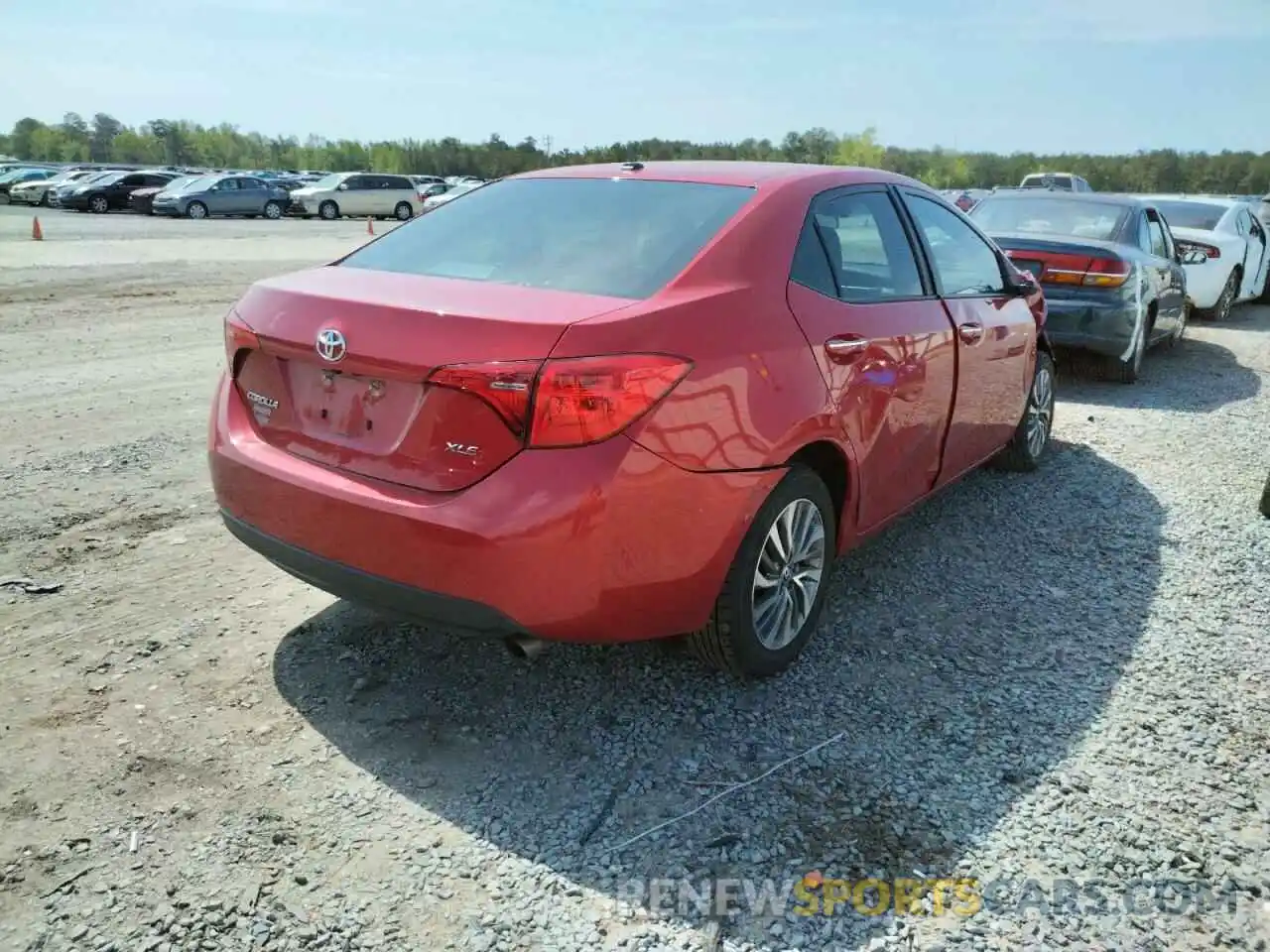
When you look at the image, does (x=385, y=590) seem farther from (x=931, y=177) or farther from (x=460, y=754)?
(x=931, y=177)

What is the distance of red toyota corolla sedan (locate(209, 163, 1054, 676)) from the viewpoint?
8.34 feet

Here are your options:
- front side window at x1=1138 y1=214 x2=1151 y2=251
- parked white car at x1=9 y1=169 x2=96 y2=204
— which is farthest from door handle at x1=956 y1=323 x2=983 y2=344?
parked white car at x1=9 y1=169 x2=96 y2=204

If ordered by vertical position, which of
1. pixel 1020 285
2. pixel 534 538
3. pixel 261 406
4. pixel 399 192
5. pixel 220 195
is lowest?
pixel 534 538

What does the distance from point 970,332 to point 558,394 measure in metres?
2.53

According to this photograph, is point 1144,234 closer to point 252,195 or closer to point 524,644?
point 524,644

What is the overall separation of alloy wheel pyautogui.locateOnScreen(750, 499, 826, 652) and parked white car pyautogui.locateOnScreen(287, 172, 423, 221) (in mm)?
38299

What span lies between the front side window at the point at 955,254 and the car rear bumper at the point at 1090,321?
3.19m

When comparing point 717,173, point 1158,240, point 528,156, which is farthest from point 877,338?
point 528,156

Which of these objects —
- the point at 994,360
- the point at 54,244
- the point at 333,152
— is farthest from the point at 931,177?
the point at 994,360

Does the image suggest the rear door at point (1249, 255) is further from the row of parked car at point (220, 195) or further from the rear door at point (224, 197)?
the rear door at point (224, 197)

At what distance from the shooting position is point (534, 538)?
8.25ft

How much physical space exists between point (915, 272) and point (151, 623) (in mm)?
3310

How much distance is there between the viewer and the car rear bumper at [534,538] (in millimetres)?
2521

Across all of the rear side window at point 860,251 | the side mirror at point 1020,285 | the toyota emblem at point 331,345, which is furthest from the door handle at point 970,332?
the toyota emblem at point 331,345
